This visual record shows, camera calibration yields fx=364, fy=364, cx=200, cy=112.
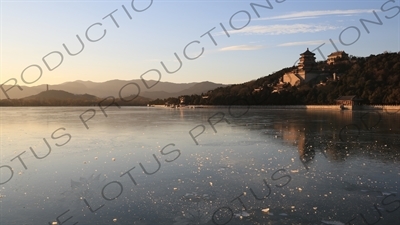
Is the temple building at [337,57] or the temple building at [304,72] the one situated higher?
the temple building at [304,72]

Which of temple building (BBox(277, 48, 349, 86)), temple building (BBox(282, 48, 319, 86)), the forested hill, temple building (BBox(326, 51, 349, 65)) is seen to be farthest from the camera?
temple building (BBox(326, 51, 349, 65))

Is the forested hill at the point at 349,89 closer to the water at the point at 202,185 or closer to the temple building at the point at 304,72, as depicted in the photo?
the temple building at the point at 304,72

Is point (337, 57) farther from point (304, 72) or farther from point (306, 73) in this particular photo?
point (306, 73)

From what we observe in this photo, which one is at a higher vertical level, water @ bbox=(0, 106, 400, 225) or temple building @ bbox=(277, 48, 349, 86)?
water @ bbox=(0, 106, 400, 225)

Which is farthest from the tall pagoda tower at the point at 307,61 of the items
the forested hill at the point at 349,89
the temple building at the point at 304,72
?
the forested hill at the point at 349,89

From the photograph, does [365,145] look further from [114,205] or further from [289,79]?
[289,79]

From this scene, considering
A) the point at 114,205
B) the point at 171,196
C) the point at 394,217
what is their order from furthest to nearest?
the point at 171,196 < the point at 114,205 < the point at 394,217

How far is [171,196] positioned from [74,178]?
229 cm

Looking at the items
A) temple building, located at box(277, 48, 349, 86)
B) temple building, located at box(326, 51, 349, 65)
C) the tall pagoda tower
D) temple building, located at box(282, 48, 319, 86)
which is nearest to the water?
temple building, located at box(277, 48, 349, 86)

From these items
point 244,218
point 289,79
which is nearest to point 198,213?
point 244,218

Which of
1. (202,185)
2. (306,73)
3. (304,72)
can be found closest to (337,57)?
(304,72)

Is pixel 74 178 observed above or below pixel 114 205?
above

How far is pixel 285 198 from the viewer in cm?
531

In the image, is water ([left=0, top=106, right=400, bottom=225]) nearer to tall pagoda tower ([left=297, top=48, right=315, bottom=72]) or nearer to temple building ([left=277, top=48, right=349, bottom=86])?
temple building ([left=277, top=48, right=349, bottom=86])
